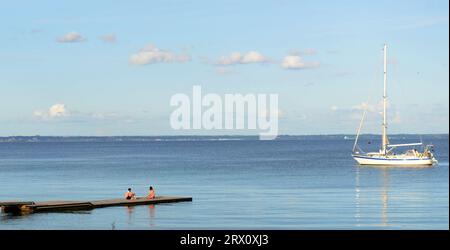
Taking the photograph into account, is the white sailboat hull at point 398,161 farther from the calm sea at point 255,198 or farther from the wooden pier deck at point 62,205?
the wooden pier deck at point 62,205

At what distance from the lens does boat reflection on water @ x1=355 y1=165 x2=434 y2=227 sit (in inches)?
2239

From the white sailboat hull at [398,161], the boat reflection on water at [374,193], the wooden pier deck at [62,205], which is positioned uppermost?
the white sailboat hull at [398,161]

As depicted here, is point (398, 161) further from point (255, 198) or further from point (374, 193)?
point (255, 198)

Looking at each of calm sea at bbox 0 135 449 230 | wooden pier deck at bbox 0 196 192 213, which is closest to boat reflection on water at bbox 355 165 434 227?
calm sea at bbox 0 135 449 230

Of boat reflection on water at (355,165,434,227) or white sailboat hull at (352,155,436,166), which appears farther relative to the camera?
white sailboat hull at (352,155,436,166)

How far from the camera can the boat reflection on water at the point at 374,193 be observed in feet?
187

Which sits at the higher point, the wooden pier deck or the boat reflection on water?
the wooden pier deck

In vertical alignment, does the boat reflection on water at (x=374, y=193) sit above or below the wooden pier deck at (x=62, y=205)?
below

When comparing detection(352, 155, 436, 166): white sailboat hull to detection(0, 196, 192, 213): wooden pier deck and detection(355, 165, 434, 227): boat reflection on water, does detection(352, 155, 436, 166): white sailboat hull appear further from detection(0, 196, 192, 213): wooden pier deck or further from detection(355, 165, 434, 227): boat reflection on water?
detection(0, 196, 192, 213): wooden pier deck

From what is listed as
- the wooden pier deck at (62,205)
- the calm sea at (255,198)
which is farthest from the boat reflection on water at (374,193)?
the wooden pier deck at (62,205)

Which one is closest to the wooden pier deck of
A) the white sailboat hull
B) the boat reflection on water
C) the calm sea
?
the calm sea

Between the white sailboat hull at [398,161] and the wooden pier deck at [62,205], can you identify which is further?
the white sailboat hull at [398,161]

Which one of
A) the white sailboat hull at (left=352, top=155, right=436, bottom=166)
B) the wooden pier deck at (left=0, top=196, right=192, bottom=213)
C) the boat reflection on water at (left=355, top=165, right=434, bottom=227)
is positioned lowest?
the boat reflection on water at (left=355, top=165, right=434, bottom=227)
